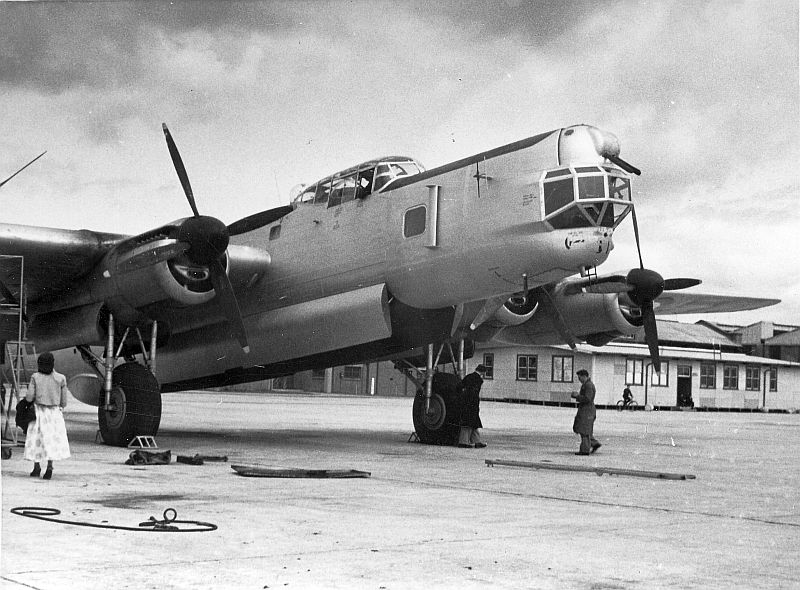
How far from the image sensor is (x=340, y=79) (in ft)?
34.1

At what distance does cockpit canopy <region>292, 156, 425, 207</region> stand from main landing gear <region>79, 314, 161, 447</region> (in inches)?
157

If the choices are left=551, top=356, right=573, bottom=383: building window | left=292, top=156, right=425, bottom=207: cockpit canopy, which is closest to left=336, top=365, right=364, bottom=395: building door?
left=551, top=356, right=573, bottom=383: building window

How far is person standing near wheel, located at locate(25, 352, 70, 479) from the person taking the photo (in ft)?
36.6

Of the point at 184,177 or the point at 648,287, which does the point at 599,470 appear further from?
the point at 184,177

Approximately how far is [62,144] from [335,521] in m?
5.55

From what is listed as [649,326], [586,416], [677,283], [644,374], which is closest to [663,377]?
[644,374]

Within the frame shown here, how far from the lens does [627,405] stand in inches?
1933

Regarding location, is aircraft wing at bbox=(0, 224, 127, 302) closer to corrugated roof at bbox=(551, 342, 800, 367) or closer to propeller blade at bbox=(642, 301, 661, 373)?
propeller blade at bbox=(642, 301, 661, 373)

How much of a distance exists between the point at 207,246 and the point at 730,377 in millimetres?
45473

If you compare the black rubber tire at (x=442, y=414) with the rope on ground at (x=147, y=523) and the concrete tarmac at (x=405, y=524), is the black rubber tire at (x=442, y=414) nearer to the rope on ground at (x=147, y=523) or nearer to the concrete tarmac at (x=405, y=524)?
the concrete tarmac at (x=405, y=524)

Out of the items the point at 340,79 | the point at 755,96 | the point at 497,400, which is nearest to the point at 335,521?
the point at 340,79

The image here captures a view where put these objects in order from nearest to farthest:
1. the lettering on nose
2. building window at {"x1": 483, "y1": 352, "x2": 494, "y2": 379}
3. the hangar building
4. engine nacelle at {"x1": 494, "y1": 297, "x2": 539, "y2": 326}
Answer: the lettering on nose → engine nacelle at {"x1": 494, "y1": 297, "x2": 539, "y2": 326} → the hangar building → building window at {"x1": 483, "y1": 352, "x2": 494, "y2": 379}

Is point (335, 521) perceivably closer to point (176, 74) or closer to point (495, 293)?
point (176, 74)

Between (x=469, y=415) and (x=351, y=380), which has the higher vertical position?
(x=351, y=380)
